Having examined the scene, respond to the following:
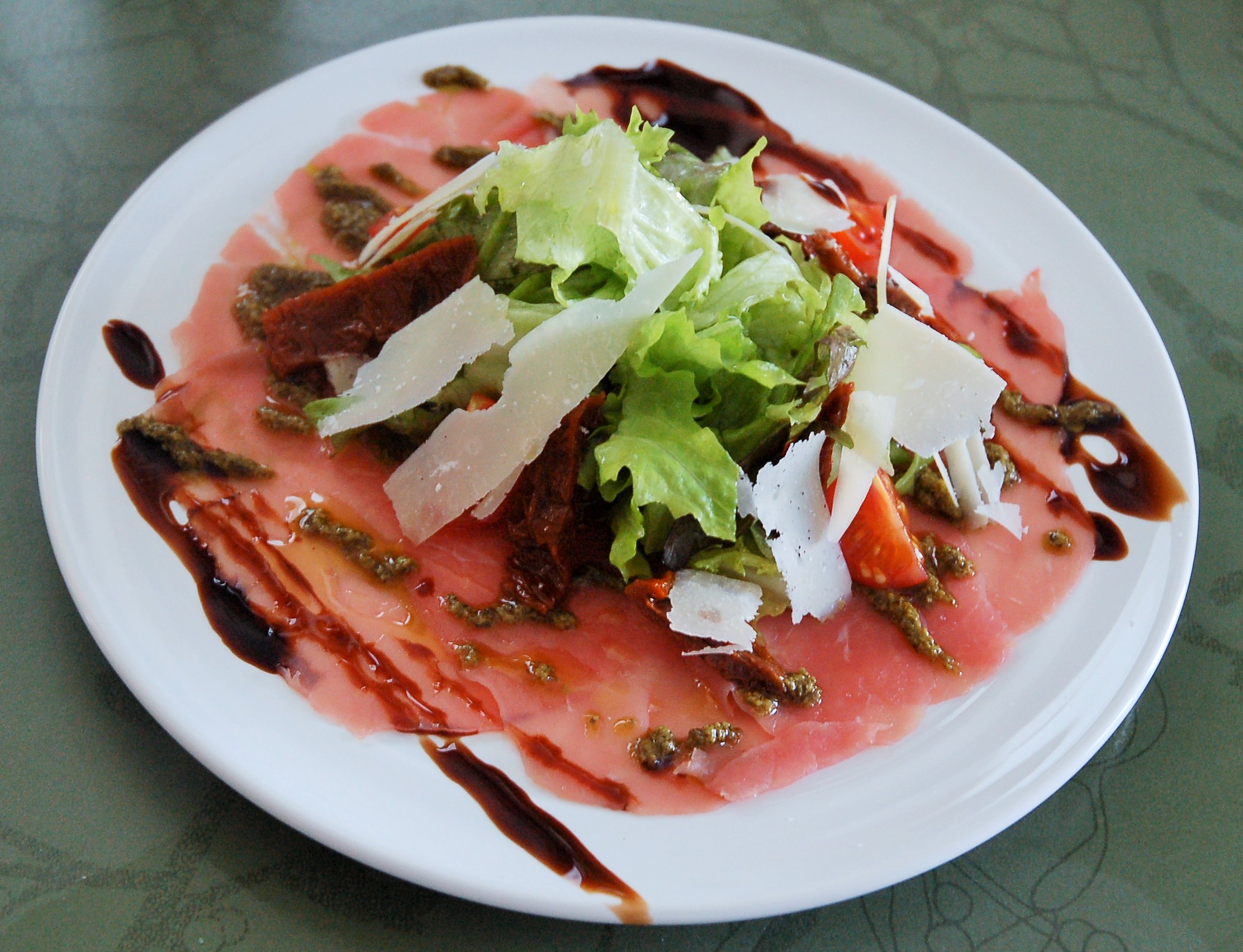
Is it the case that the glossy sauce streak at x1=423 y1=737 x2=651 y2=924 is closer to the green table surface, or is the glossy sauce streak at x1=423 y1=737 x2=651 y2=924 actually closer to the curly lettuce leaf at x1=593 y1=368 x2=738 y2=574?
the green table surface

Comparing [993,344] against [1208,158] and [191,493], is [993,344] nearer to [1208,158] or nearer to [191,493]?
[1208,158]

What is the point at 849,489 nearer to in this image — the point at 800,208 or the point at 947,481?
the point at 947,481

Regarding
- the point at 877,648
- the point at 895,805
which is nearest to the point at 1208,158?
the point at 877,648

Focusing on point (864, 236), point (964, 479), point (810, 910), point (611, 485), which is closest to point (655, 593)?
point (611, 485)

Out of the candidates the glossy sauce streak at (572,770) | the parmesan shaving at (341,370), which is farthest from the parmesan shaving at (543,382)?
the glossy sauce streak at (572,770)

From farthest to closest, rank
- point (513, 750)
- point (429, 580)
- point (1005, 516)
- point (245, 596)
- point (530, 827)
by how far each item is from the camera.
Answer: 1. point (1005, 516)
2. point (429, 580)
3. point (245, 596)
4. point (513, 750)
5. point (530, 827)

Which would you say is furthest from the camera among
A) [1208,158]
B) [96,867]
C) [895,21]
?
[895,21]

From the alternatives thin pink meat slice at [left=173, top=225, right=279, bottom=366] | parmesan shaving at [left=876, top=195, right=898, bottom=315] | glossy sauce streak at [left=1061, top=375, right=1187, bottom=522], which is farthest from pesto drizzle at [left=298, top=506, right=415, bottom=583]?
glossy sauce streak at [left=1061, top=375, right=1187, bottom=522]
